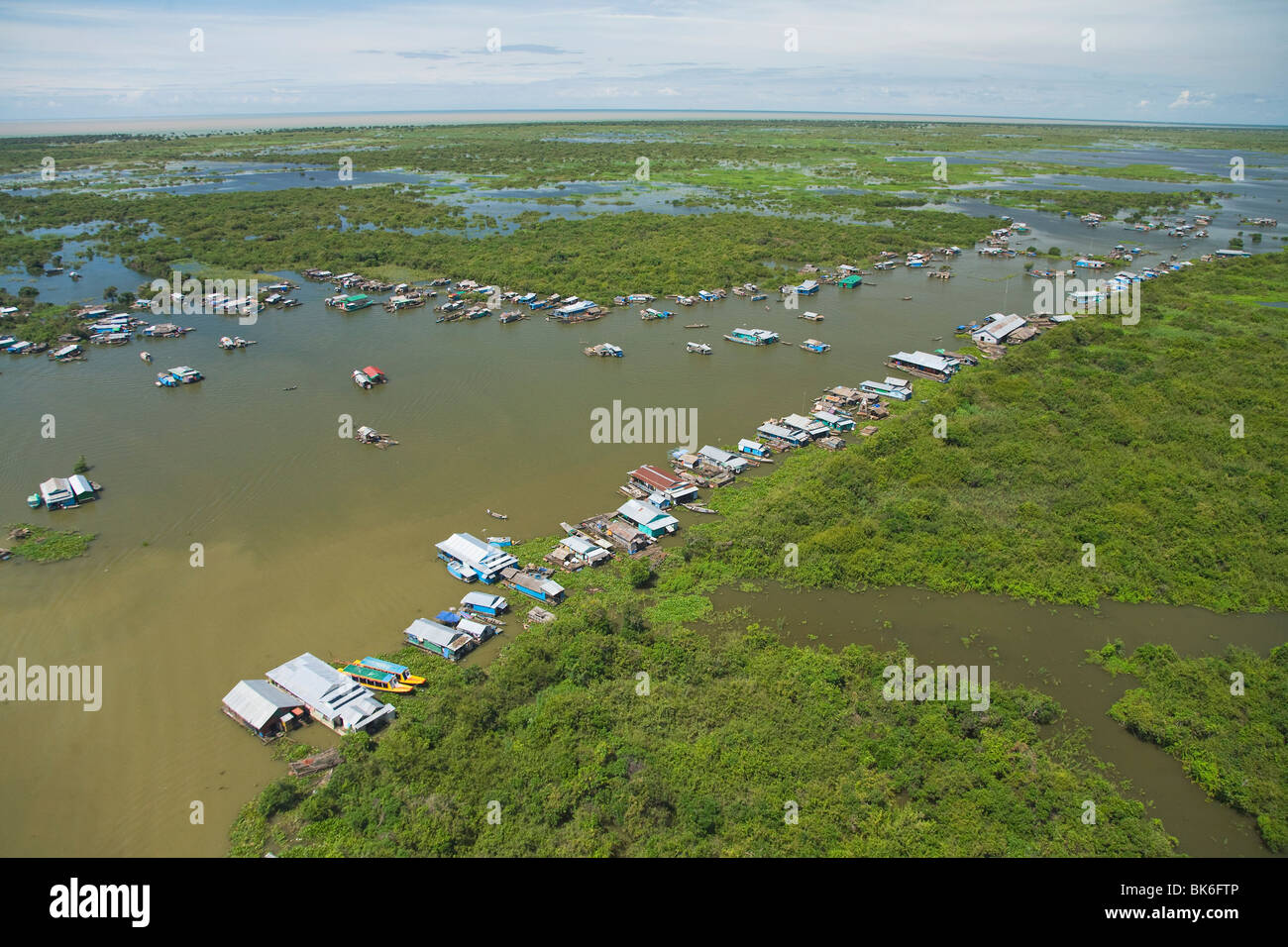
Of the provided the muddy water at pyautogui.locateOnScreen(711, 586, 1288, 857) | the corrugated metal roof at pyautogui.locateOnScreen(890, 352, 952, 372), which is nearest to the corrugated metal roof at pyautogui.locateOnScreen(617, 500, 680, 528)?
the muddy water at pyautogui.locateOnScreen(711, 586, 1288, 857)

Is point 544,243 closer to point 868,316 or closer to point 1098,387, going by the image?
point 868,316

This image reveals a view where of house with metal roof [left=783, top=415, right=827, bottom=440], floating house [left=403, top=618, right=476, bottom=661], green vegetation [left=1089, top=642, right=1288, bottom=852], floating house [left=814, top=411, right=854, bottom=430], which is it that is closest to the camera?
green vegetation [left=1089, top=642, right=1288, bottom=852]

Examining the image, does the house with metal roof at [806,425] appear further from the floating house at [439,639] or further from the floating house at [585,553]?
the floating house at [439,639]

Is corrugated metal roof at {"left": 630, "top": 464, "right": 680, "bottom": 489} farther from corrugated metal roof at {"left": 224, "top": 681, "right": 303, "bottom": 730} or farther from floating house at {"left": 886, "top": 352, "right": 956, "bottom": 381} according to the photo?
floating house at {"left": 886, "top": 352, "right": 956, "bottom": 381}

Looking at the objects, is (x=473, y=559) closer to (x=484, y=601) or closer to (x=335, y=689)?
(x=484, y=601)
